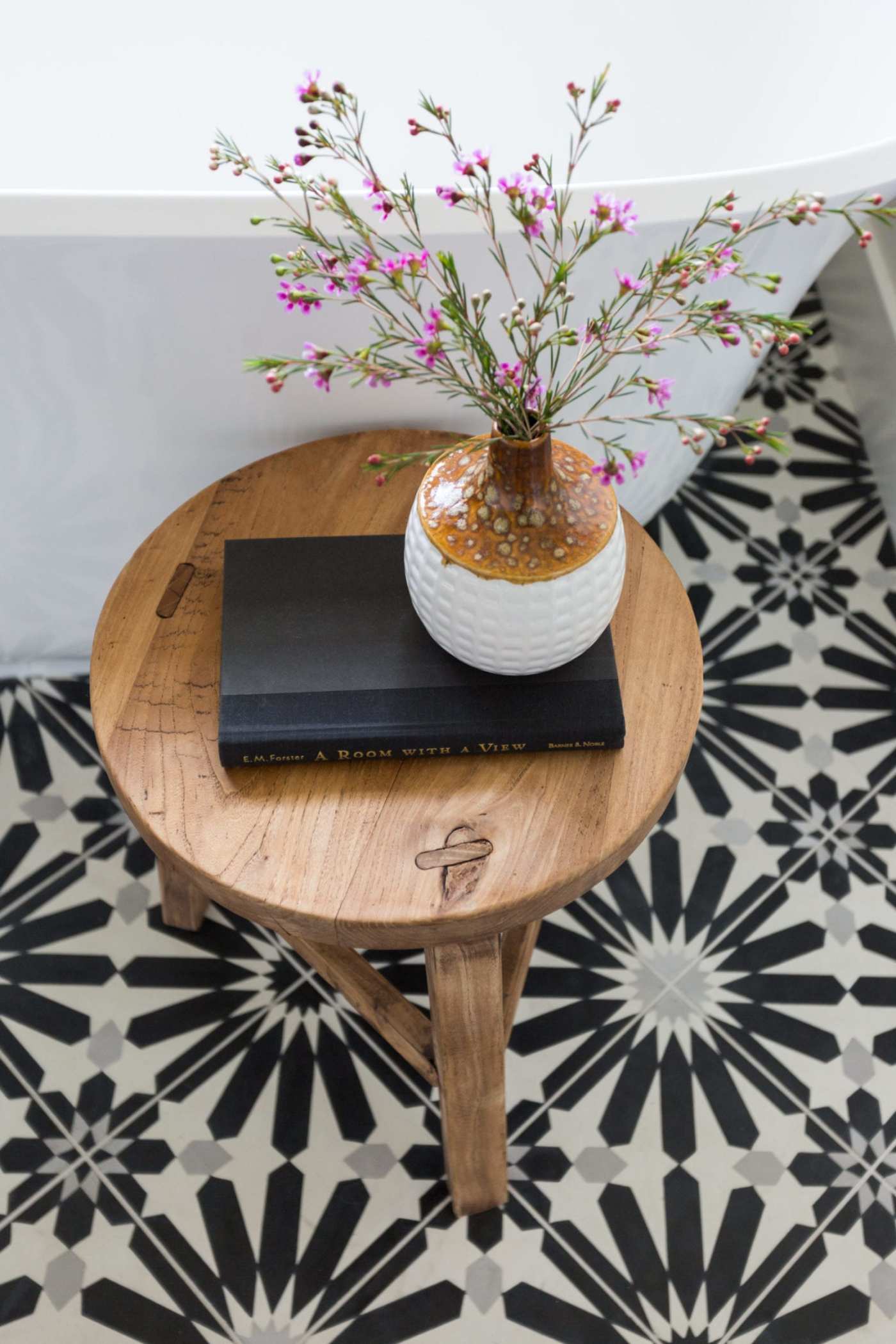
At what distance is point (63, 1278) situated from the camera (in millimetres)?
889

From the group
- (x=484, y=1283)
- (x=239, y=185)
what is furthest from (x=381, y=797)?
(x=239, y=185)

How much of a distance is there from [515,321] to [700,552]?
33.2 inches

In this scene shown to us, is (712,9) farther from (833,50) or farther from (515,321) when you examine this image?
(515,321)

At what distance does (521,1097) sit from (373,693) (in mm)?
457

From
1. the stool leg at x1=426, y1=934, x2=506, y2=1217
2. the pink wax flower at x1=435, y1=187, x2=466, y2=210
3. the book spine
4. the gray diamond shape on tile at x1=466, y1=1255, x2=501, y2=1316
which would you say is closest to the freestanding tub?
the pink wax flower at x1=435, y1=187, x2=466, y2=210

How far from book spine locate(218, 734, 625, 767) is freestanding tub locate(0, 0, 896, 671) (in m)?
0.32

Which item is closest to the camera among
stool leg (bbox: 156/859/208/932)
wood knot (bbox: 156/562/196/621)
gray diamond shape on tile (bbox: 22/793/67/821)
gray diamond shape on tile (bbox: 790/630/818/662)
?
wood knot (bbox: 156/562/196/621)

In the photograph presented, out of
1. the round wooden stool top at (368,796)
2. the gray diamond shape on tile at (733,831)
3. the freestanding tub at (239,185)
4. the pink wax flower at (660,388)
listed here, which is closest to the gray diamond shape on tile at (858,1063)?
the gray diamond shape on tile at (733,831)

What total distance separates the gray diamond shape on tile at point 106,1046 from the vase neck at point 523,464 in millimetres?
635

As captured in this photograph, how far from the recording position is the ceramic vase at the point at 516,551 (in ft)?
2.12

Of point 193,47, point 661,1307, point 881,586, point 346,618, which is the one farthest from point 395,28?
point 661,1307

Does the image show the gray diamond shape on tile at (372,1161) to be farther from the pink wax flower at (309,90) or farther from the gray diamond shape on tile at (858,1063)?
the pink wax flower at (309,90)

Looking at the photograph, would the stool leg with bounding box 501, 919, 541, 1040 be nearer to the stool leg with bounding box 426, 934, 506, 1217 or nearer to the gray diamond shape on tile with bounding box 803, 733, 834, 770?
the stool leg with bounding box 426, 934, 506, 1217

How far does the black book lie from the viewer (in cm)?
70
